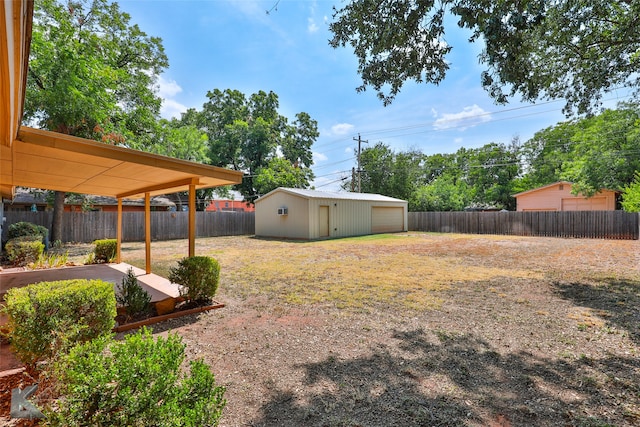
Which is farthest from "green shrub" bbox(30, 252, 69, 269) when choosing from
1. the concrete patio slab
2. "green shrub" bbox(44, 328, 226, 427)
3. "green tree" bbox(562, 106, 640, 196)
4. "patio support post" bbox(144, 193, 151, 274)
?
"green tree" bbox(562, 106, 640, 196)

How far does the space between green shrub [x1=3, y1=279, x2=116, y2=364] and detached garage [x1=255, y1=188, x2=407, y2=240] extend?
12.2 metres

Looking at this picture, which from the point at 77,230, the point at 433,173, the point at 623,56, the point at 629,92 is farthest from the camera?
the point at 433,173

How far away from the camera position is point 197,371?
1713mm

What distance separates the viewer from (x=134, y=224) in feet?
48.8

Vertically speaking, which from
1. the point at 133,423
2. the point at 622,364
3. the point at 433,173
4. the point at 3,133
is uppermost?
the point at 433,173

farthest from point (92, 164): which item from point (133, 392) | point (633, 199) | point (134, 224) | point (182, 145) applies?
point (633, 199)

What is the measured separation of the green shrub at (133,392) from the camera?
56.7 inches

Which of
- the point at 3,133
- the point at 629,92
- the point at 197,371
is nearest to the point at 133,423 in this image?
the point at 197,371

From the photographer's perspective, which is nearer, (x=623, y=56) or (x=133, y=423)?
(x=133, y=423)

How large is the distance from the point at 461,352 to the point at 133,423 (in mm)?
3012

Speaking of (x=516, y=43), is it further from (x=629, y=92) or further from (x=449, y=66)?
(x=629, y=92)

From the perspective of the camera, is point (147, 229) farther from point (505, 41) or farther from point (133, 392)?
point (505, 41)

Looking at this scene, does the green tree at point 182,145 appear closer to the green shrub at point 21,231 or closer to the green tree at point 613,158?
the green shrub at point 21,231

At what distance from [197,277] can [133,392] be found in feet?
10.2
